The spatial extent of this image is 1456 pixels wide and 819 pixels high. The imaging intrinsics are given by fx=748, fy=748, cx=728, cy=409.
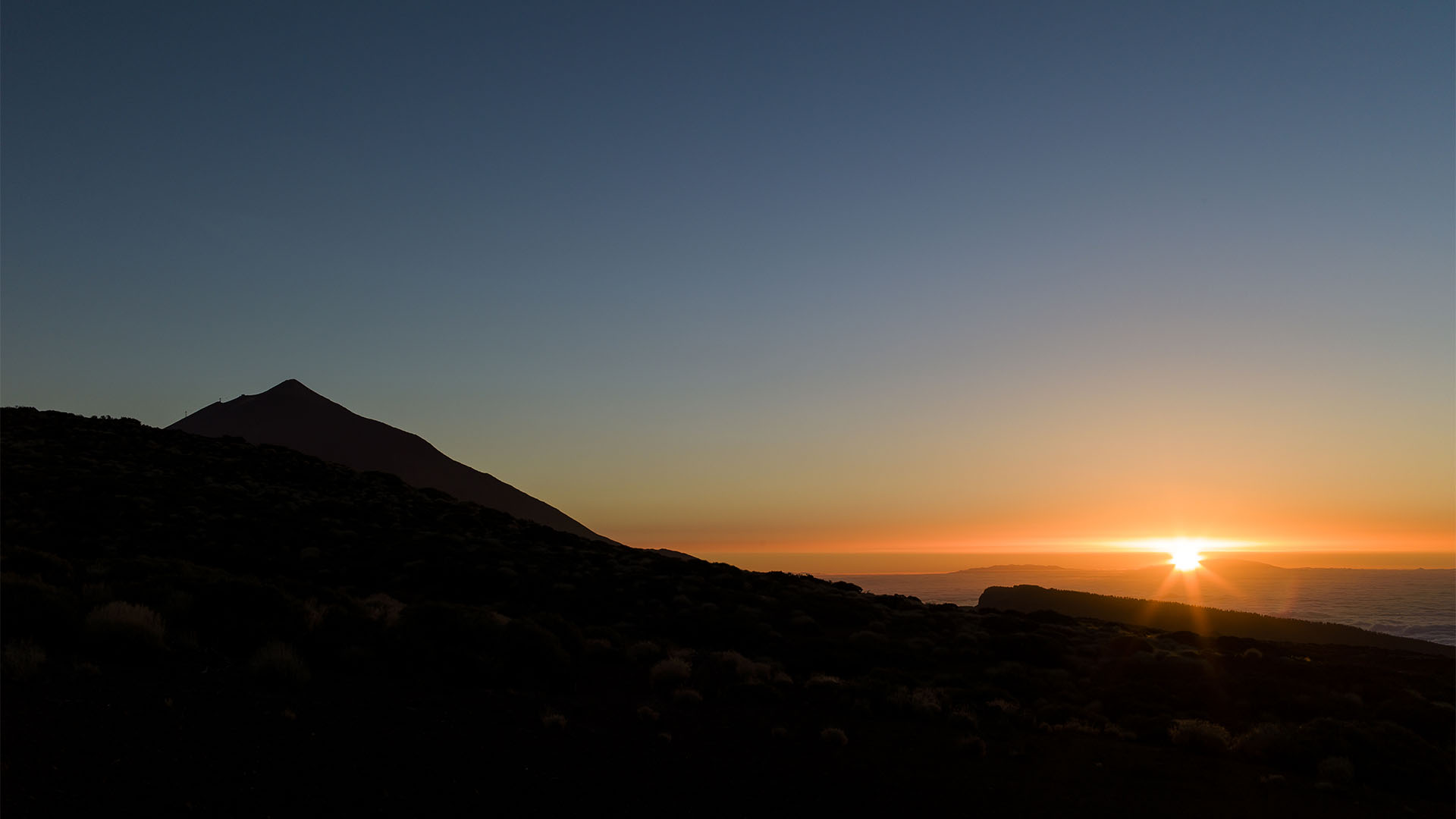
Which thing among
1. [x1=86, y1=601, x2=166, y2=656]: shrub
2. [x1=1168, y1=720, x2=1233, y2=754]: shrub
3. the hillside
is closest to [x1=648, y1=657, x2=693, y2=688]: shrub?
[x1=86, y1=601, x2=166, y2=656]: shrub

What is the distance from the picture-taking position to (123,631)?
12250mm

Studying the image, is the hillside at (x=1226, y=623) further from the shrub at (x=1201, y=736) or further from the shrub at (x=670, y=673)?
the shrub at (x=670, y=673)

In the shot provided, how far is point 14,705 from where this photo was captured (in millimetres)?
9312

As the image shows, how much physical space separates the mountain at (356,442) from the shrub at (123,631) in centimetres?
10929

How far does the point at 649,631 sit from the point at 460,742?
14.6m

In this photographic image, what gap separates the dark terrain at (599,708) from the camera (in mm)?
9547

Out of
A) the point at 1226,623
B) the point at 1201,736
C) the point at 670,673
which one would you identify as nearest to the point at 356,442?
Result: the point at 1226,623

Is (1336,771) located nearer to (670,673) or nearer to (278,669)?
(670,673)

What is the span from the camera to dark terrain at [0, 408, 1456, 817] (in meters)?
9.55

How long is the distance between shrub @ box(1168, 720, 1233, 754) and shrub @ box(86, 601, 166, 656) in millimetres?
19394

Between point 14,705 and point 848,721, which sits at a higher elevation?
point 14,705

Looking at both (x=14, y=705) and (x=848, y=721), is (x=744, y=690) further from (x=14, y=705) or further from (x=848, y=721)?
(x=14, y=705)

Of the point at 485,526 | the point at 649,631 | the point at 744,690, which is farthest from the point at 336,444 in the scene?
the point at 744,690

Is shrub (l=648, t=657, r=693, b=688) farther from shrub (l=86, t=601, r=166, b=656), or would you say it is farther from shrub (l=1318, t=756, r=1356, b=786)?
shrub (l=1318, t=756, r=1356, b=786)
